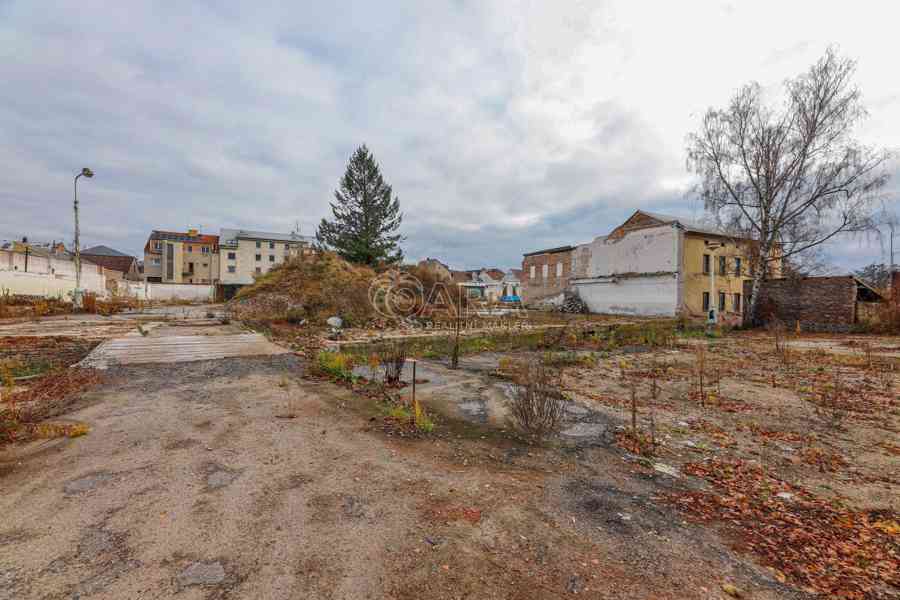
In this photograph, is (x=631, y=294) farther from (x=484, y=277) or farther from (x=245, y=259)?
(x=245, y=259)

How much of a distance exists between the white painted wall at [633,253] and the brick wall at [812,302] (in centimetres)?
520

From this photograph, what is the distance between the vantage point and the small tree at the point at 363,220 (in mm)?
26562

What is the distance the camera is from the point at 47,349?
8.33 meters

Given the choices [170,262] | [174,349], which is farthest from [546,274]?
[170,262]

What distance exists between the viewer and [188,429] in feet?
13.1

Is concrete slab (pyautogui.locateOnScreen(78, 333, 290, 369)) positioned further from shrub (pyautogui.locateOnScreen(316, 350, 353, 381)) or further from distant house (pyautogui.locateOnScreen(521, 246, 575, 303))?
distant house (pyautogui.locateOnScreen(521, 246, 575, 303))

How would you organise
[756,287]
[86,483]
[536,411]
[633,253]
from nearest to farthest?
[86,483], [536,411], [756,287], [633,253]

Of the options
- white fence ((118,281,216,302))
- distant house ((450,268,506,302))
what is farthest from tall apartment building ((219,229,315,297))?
distant house ((450,268,506,302))

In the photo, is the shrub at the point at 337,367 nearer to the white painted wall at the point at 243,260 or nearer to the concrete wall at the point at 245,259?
the concrete wall at the point at 245,259

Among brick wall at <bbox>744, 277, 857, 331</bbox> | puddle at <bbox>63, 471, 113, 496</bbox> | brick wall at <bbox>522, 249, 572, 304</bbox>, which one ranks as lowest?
puddle at <bbox>63, 471, 113, 496</bbox>

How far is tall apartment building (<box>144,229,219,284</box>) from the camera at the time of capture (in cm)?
5594

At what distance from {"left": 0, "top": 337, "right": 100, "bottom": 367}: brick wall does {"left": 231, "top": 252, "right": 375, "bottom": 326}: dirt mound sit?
22.3 feet

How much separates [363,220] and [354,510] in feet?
86.0

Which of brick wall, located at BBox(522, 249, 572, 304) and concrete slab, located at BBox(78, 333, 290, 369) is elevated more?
brick wall, located at BBox(522, 249, 572, 304)
